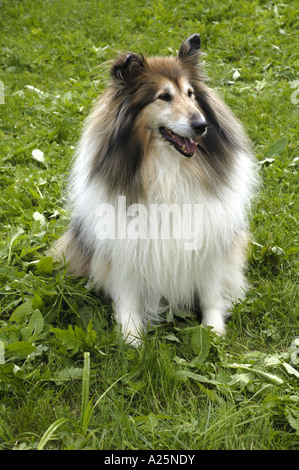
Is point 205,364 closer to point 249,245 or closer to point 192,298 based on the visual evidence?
point 192,298

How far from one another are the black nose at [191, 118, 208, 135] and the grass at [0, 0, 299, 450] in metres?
0.84

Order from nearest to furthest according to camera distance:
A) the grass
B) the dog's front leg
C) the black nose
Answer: the grass → the black nose → the dog's front leg

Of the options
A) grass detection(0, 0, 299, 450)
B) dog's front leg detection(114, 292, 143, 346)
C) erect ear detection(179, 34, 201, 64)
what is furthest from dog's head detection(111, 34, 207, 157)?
dog's front leg detection(114, 292, 143, 346)

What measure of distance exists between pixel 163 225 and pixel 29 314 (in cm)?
89

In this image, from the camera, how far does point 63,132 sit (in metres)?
4.82

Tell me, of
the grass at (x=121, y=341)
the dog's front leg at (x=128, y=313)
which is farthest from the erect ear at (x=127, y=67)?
the dog's front leg at (x=128, y=313)

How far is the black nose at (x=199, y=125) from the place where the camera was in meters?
2.46

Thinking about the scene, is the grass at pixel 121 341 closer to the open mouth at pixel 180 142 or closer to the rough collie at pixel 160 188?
the rough collie at pixel 160 188

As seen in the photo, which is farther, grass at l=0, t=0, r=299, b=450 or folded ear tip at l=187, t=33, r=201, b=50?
folded ear tip at l=187, t=33, r=201, b=50

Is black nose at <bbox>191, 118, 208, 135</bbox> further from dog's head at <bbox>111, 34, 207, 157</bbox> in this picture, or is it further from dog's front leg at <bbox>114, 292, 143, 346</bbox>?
dog's front leg at <bbox>114, 292, 143, 346</bbox>

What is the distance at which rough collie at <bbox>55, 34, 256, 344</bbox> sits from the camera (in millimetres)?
2549

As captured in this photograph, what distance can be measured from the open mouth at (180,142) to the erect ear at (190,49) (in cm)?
44

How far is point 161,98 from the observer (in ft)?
8.36

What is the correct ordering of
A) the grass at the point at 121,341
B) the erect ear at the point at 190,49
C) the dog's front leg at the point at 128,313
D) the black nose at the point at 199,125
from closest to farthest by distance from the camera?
the grass at the point at 121,341 < the black nose at the point at 199,125 < the erect ear at the point at 190,49 < the dog's front leg at the point at 128,313
